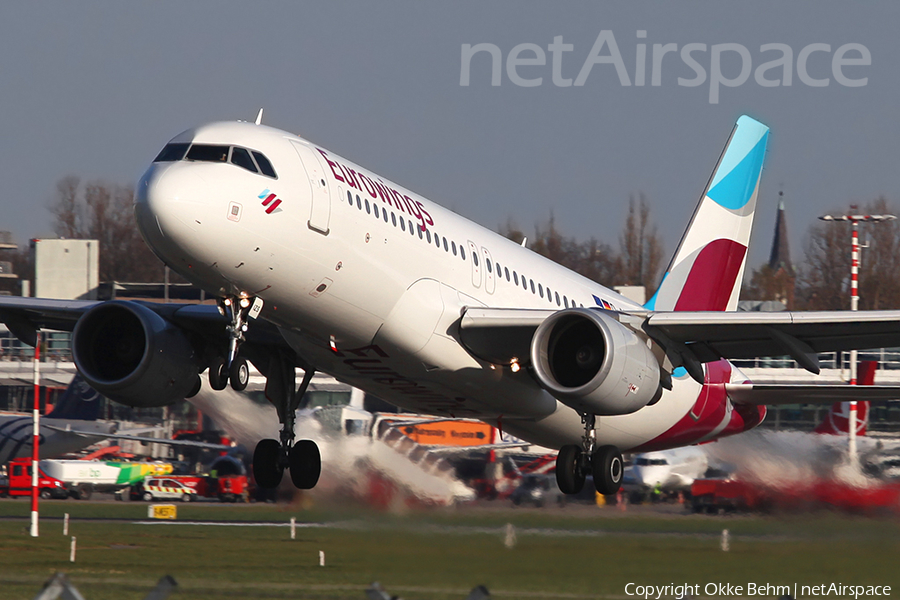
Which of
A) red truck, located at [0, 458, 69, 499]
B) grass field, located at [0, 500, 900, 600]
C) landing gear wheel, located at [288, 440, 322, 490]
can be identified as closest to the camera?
grass field, located at [0, 500, 900, 600]

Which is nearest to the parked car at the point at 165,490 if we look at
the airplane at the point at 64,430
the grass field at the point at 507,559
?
the airplane at the point at 64,430

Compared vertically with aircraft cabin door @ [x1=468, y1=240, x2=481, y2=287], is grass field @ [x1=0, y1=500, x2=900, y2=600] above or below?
below

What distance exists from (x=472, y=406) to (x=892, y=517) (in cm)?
837

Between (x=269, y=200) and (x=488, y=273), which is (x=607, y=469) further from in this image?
(x=269, y=200)

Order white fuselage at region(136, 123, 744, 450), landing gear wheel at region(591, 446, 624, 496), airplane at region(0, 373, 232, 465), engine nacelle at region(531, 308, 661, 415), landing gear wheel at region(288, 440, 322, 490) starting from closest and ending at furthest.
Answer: white fuselage at region(136, 123, 744, 450) → engine nacelle at region(531, 308, 661, 415) → landing gear wheel at region(591, 446, 624, 496) → landing gear wheel at region(288, 440, 322, 490) → airplane at region(0, 373, 232, 465)

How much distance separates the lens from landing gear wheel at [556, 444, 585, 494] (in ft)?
69.3

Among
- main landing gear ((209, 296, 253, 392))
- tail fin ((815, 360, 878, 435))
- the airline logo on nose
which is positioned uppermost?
the airline logo on nose

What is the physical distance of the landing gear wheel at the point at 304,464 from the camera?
73.5 ft

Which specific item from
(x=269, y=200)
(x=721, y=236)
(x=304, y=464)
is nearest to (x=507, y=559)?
(x=304, y=464)

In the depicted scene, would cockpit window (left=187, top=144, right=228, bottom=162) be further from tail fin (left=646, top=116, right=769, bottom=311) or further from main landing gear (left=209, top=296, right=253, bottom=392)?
tail fin (left=646, top=116, right=769, bottom=311)

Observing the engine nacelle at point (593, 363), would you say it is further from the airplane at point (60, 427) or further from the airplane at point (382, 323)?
the airplane at point (60, 427)

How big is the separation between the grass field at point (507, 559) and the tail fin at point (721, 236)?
564 cm

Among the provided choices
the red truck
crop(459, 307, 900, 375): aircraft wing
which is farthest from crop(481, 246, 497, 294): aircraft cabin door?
→ the red truck

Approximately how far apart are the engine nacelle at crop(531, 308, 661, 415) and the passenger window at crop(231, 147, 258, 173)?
216 inches
